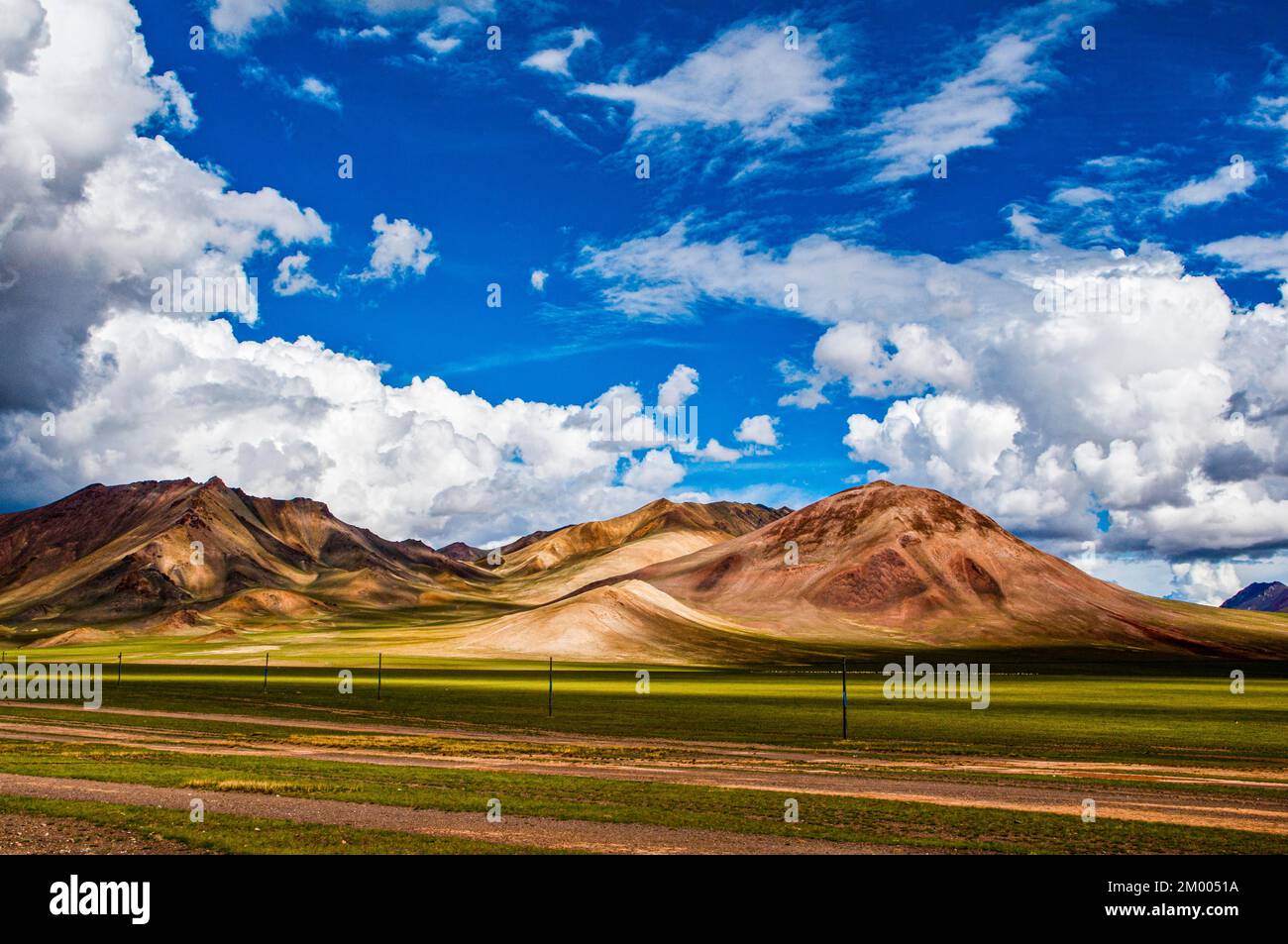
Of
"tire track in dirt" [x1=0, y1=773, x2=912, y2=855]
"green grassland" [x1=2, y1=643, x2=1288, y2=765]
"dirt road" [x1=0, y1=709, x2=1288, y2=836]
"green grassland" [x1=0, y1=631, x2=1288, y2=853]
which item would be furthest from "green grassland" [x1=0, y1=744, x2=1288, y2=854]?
"green grassland" [x1=2, y1=643, x2=1288, y2=765]

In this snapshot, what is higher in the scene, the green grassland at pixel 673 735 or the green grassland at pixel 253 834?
the green grassland at pixel 253 834

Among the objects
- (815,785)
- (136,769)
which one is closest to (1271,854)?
(815,785)

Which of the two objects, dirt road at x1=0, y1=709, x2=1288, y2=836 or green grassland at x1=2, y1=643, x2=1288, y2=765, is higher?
dirt road at x1=0, y1=709, x2=1288, y2=836

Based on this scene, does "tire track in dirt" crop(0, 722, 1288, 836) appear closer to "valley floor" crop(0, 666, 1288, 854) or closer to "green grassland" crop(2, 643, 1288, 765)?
"valley floor" crop(0, 666, 1288, 854)

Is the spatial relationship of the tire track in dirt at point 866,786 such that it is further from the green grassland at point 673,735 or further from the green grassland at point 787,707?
the green grassland at point 787,707

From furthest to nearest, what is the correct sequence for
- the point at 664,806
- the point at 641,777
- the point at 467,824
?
the point at 641,777 < the point at 664,806 < the point at 467,824

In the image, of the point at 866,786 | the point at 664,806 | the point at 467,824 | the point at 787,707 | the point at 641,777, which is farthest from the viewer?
the point at 787,707

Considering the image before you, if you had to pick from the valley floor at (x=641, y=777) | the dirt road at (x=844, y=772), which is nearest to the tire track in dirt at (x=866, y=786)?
the dirt road at (x=844, y=772)

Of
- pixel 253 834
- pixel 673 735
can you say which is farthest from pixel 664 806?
pixel 673 735

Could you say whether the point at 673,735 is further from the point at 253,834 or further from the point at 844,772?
the point at 253,834
